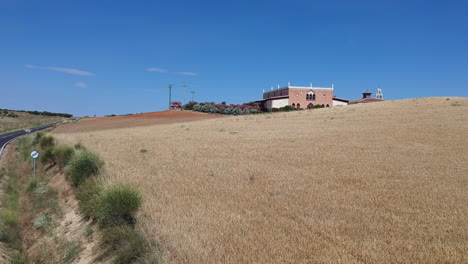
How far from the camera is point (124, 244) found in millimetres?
7203

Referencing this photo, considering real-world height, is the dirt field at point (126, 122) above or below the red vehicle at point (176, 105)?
below

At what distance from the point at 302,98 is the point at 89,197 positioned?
68440 millimetres

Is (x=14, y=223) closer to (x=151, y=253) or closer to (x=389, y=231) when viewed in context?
(x=151, y=253)

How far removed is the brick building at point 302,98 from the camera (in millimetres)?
74938

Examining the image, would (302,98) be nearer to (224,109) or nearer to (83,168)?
(224,109)

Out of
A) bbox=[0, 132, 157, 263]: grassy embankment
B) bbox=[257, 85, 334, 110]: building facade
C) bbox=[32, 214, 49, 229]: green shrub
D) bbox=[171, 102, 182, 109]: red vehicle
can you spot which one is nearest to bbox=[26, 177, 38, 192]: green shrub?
bbox=[0, 132, 157, 263]: grassy embankment

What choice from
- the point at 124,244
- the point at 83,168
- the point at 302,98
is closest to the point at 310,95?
the point at 302,98

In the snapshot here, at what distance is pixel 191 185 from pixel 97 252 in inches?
140

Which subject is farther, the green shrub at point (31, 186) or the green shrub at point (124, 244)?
the green shrub at point (31, 186)

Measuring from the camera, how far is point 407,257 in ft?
18.6

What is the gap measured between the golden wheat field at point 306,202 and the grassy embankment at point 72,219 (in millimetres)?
572

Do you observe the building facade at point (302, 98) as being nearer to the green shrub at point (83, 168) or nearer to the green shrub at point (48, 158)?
the green shrub at point (48, 158)

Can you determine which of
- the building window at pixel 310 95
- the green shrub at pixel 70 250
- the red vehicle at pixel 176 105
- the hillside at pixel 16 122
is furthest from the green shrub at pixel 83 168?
the red vehicle at pixel 176 105

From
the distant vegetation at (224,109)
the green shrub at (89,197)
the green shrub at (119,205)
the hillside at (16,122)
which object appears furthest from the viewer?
the hillside at (16,122)
